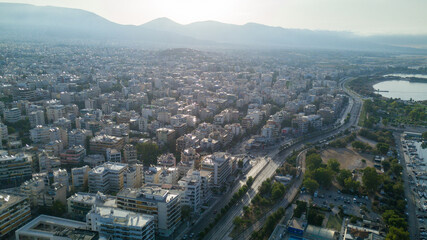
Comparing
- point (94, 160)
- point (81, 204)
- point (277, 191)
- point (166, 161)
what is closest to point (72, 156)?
point (94, 160)

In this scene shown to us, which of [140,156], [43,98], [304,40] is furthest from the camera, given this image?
[304,40]

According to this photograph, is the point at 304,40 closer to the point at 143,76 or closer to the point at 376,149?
the point at 143,76

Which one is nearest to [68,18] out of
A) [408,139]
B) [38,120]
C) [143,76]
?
[143,76]

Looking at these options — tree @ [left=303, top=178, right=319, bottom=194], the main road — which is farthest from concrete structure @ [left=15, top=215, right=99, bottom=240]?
tree @ [left=303, top=178, right=319, bottom=194]

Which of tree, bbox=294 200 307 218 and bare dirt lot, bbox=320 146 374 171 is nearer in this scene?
tree, bbox=294 200 307 218

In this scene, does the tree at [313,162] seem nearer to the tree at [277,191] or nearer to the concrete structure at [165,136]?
the tree at [277,191]

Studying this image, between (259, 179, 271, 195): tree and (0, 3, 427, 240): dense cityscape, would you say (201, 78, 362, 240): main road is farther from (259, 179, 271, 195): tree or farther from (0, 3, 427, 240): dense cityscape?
(259, 179, 271, 195): tree
